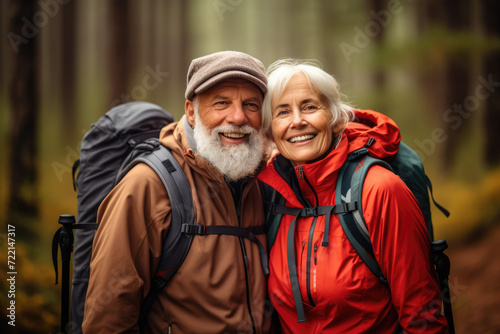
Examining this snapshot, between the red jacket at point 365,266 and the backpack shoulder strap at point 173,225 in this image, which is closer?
the red jacket at point 365,266

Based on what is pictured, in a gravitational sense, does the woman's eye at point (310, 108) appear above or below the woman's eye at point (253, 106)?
below

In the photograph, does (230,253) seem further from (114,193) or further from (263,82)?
(263,82)

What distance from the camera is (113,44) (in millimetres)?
7387

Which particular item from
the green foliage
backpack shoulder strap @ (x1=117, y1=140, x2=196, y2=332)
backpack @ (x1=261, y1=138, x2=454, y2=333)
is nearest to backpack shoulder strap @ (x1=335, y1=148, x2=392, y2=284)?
backpack @ (x1=261, y1=138, x2=454, y2=333)

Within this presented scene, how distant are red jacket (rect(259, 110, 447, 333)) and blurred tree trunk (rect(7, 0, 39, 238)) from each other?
18.1ft

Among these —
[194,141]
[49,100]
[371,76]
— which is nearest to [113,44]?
[49,100]

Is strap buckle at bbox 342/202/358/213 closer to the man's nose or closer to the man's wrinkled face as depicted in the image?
the man's wrinkled face

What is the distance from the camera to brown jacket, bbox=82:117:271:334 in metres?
2.13

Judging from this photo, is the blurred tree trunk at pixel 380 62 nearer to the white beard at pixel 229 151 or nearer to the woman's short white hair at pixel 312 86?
the woman's short white hair at pixel 312 86

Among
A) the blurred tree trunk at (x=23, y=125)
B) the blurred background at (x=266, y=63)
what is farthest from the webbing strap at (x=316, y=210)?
the blurred tree trunk at (x=23, y=125)

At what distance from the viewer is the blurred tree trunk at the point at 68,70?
7156mm

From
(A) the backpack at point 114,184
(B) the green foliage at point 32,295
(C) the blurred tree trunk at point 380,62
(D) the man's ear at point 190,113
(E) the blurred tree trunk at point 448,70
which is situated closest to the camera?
(A) the backpack at point 114,184

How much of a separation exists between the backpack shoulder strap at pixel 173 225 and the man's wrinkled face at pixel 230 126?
264mm

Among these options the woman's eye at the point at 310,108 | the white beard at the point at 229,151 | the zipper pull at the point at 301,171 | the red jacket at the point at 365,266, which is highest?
the woman's eye at the point at 310,108
